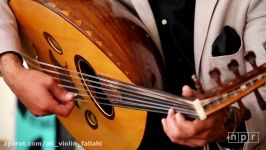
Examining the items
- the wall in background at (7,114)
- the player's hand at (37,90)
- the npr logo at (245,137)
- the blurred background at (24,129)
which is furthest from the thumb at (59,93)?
the wall in background at (7,114)

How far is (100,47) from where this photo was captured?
0.85 m

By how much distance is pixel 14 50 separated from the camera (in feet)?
3.25

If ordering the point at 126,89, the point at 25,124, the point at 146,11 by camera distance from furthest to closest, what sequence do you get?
the point at 25,124, the point at 146,11, the point at 126,89

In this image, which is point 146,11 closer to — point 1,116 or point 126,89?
point 126,89

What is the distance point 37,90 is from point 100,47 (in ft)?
0.64

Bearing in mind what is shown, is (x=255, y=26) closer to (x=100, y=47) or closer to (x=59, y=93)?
(x=100, y=47)

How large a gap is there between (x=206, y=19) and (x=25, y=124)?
985 mm

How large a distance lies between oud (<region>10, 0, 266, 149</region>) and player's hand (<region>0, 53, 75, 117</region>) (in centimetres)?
9

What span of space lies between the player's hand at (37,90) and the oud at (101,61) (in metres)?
0.09

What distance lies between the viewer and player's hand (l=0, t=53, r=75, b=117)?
87 centimetres

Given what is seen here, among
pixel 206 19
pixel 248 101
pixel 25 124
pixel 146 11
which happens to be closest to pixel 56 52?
pixel 146 11

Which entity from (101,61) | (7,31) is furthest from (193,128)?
(7,31)

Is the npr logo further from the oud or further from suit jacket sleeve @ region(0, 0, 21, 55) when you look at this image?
suit jacket sleeve @ region(0, 0, 21, 55)

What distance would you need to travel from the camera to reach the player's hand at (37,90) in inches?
34.3
